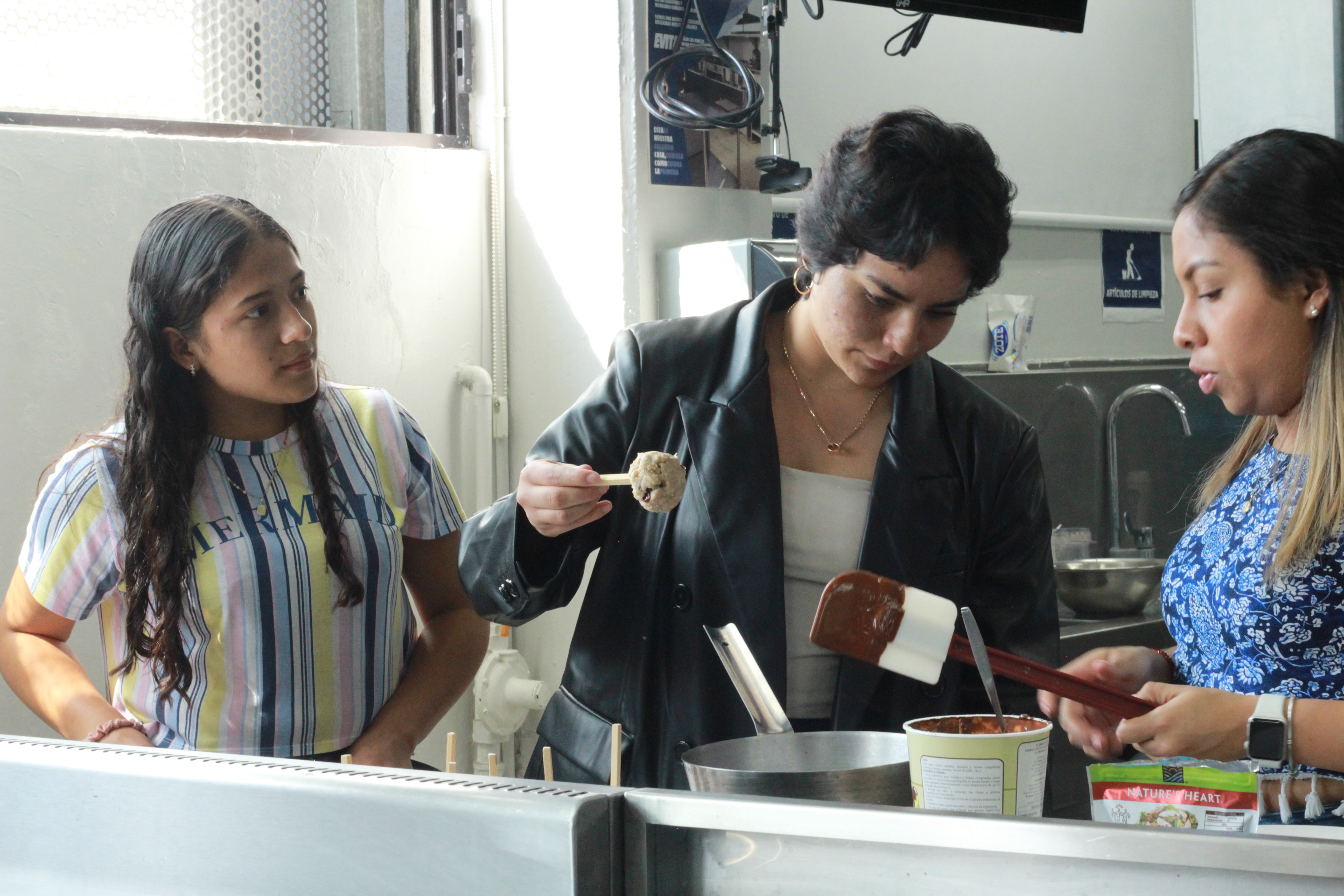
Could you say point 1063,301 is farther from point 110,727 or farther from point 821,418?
point 110,727

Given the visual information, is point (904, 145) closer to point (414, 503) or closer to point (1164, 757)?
point (1164, 757)

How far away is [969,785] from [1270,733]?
577 millimetres

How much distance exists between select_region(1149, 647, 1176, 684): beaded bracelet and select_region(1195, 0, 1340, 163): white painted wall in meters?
1.41

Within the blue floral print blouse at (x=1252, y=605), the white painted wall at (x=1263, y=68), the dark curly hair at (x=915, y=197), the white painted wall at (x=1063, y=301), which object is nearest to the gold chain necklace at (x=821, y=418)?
the dark curly hair at (x=915, y=197)

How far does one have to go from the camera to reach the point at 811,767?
1004 mm

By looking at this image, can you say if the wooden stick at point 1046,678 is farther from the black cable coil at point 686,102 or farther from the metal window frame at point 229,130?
the metal window frame at point 229,130

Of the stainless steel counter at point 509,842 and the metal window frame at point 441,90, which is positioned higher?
the metal window frame at point 441,90

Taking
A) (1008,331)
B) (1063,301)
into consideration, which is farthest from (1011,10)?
(1063,301)

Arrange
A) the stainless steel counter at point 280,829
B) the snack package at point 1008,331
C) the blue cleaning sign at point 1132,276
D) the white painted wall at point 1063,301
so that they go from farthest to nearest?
the blue cleaning sign at point 1132,276 < the white painted wall at point 1063,301 < the snack package at point 1008,331 < the stainless steel counter at point 280,829

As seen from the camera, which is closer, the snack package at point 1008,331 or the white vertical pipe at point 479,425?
the white vertical pipe at point 479,425

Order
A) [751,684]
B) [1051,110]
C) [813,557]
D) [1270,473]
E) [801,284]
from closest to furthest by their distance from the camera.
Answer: [751,684], [1270,473], [813,557], [801,284], [1051,110]

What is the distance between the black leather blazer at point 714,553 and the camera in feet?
5.14

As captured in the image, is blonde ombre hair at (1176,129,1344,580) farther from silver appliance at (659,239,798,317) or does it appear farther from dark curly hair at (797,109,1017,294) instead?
silver appliance at (659,239,798,317)

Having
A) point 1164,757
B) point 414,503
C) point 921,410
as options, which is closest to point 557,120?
point 414,503
